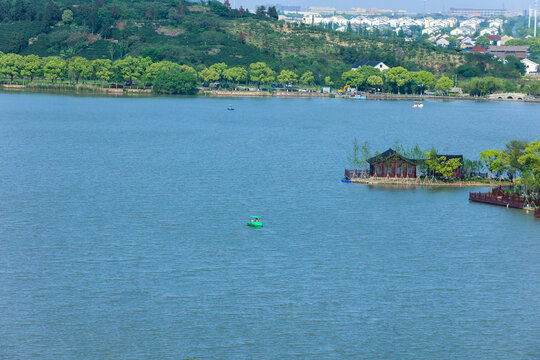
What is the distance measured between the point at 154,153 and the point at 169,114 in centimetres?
2293

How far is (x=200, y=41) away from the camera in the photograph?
118 metres

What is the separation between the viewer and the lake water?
20516 mm

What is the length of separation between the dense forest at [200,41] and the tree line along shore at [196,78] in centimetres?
332

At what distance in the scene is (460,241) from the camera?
2995 cm

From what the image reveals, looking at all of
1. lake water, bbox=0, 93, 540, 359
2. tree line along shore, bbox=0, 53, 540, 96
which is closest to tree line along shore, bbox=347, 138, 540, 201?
lake water, bbox=0, 93, 540, 359

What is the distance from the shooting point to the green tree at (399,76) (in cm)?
10225

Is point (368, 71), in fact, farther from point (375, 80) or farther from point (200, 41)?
Result: point (200, 41)

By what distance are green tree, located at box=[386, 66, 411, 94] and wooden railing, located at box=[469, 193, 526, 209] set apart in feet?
220

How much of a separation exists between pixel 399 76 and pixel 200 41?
33131 mm

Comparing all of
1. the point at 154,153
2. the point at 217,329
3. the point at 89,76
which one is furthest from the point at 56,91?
the point at 217,329

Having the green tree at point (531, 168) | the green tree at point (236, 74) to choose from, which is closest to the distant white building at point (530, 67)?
the green tree at point (236, 74)

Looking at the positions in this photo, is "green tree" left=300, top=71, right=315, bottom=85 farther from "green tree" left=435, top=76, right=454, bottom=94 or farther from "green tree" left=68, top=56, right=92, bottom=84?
"green tree" left=68, top=56, right=92, bottom=84

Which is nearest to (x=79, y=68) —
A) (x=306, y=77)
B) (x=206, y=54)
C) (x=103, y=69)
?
(x=103, y=69)

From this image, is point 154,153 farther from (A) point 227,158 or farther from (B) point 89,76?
(B) point 89,76
